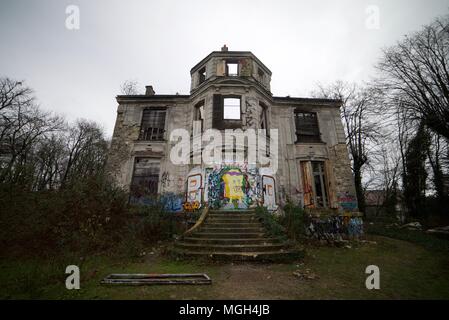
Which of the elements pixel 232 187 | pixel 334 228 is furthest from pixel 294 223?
pixel 232 187

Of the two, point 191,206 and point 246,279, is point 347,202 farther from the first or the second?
point 246,279

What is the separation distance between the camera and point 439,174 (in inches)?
501

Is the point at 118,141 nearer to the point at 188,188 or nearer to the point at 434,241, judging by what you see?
the point at 188,188

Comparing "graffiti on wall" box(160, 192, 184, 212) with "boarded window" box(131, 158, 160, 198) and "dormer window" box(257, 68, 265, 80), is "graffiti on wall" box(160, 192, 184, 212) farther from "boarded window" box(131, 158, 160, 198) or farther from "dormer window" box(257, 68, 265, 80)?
"dormer window" box(257, 68, 265, 80)

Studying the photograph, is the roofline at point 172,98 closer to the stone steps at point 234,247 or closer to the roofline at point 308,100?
the roofline at point 308,100

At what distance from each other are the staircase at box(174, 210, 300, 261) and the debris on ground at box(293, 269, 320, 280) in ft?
2.83

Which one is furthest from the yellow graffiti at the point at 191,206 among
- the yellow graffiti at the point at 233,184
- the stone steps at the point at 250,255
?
the stone steps at the point at 250,255

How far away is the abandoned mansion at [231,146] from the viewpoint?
10180 millimetres

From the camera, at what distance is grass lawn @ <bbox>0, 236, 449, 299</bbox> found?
3.21m

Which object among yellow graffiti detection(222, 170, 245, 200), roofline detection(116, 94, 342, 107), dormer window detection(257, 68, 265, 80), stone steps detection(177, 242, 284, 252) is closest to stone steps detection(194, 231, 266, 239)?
stone steps detection(177, 242, 284, 252)

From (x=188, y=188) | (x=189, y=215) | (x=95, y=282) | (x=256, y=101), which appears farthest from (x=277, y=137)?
(x=95, y=282)

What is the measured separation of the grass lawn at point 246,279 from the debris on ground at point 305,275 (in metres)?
0.13

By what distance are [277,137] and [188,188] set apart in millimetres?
6466

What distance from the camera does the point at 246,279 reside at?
12.9 ft
